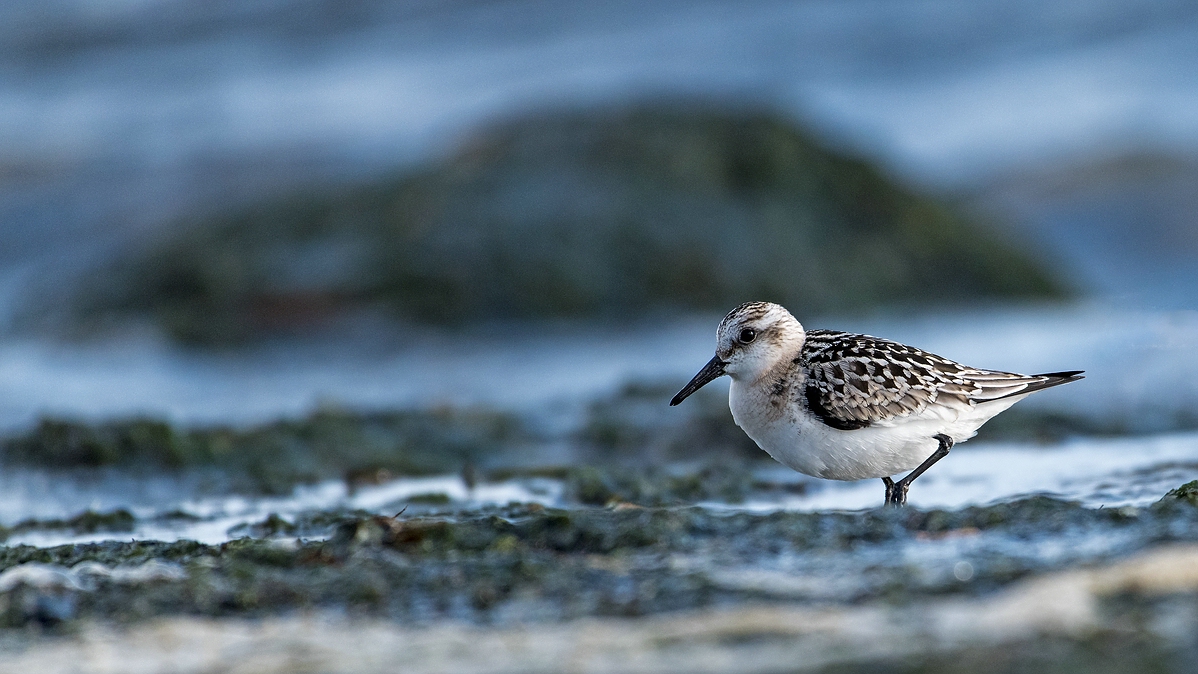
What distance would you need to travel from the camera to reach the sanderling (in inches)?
189

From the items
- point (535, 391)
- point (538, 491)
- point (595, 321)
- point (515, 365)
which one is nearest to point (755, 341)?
point (538, 491)

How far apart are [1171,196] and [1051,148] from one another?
8.81 feet

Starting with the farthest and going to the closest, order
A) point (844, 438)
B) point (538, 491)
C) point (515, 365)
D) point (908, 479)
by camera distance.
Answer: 1. point (515, 365)
2. point (538, 491)
3. point (908, 479)
4. point (844, 438)

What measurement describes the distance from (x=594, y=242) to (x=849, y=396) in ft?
20.0

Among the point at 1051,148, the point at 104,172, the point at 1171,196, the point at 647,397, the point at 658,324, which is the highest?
the point at 104,172

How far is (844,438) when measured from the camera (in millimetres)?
4766

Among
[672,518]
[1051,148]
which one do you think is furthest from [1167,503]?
[1051,148]

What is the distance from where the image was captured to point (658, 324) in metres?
10.5

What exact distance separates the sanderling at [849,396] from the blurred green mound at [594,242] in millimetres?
5373

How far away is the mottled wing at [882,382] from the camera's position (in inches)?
190

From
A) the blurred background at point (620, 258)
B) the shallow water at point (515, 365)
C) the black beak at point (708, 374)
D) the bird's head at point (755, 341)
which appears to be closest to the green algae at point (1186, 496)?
the blurred background at point (620, 258)

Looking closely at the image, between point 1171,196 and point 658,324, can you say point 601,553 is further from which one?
point 1171,196

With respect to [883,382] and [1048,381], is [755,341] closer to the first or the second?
[883,382]

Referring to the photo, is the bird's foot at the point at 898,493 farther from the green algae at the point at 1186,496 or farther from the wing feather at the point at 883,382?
the green algae at the point at 1186,496
